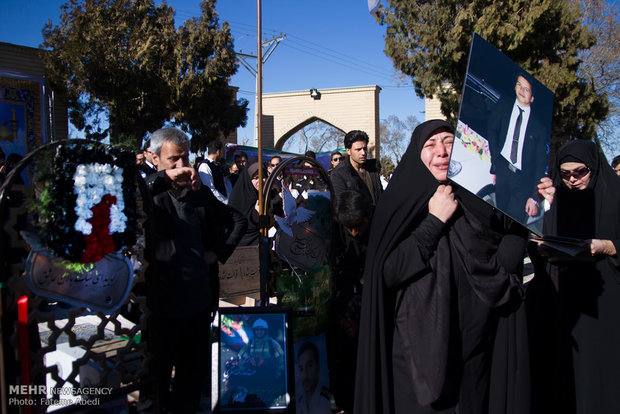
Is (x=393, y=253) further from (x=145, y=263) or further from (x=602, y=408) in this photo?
(x=602, y=408)

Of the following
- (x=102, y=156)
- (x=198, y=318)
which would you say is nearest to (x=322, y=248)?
(x=198, y=318)

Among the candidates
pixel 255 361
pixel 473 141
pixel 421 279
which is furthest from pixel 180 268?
pixel 473 141

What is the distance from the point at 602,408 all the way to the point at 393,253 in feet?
6.21

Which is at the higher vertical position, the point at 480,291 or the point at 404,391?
the point at 480,291

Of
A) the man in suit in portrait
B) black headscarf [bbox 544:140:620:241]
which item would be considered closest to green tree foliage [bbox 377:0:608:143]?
black headscarf [bbox 544:140:620:241]

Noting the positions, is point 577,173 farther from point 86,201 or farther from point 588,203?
point 86,201

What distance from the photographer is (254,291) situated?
4.18 metres

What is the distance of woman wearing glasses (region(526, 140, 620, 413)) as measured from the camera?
2795mm

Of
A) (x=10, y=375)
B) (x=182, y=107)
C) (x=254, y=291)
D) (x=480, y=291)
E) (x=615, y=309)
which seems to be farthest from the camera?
(x=182, y=107)

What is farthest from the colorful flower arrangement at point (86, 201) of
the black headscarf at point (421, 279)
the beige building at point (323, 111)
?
the beige building at point (323, 111)

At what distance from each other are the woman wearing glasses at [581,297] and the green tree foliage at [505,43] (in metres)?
10.1

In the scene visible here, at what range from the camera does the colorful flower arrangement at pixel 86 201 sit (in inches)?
66.8

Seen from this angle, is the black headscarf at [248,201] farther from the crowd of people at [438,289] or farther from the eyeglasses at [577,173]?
the eyeglasses at [577,173]

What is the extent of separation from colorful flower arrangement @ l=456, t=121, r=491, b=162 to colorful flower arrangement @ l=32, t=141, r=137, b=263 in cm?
137
